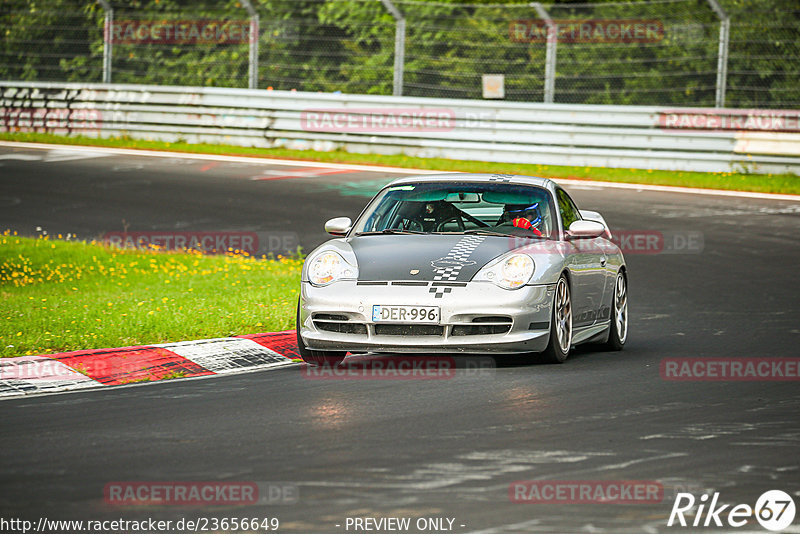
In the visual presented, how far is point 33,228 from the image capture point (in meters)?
16.4

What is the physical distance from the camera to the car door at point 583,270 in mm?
9422

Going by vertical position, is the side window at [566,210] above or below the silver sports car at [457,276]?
above

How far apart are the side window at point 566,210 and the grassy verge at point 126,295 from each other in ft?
7.51

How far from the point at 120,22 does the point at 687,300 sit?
53.5 feet

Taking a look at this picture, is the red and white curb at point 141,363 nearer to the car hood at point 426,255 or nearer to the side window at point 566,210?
the car hood at point 426,255

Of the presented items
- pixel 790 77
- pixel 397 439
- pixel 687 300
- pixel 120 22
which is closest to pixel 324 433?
pixel 397 439

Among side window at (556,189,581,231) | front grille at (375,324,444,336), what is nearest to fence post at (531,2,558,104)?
side window at (556,189,581,231)

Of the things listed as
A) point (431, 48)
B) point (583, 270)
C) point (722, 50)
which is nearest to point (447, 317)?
point (583, 270)

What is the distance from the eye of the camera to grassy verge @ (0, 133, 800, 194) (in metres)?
20.7

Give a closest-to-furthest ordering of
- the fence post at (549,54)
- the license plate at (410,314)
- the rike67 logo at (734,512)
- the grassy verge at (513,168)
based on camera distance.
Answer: the rike67 logo at (734,512) < the license plate at (410,314) < the grassy verge at (513,168) < the fence post at (549,54)

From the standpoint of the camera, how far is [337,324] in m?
8.68

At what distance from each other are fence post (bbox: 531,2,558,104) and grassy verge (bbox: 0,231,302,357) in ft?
30.2

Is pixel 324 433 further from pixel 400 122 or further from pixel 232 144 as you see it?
pixel 232 144

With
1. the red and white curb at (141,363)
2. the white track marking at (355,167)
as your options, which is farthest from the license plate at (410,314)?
the white track marking at (355,167)
